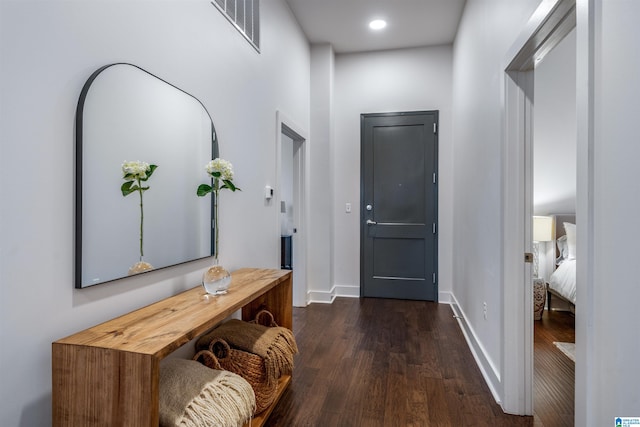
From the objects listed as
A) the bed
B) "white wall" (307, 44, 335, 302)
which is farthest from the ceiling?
the bed

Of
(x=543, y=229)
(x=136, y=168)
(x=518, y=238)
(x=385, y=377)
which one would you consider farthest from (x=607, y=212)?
(x=543, y=229)

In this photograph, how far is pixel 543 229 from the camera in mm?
3693

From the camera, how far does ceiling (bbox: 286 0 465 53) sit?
3.24m

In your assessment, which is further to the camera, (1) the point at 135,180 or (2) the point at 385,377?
(2) the point at 385,377

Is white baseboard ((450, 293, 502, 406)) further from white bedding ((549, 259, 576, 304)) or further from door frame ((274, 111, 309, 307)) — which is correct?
door frame ((274, 111, 309, 307))

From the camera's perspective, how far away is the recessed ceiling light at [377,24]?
11.6 feet

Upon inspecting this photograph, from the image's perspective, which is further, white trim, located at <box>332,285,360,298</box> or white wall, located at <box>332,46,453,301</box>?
white trim, located at <box>332,285,360,298</box>

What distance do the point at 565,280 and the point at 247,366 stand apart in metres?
3.02

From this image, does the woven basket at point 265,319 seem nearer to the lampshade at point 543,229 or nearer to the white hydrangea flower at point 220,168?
the white hydrangea flower at point 220,168

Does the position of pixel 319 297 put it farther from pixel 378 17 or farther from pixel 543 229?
pixel 378 17

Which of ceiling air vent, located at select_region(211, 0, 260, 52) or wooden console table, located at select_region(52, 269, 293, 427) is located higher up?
ceiling air vent, located at select_region(211, 0, 260, 52)

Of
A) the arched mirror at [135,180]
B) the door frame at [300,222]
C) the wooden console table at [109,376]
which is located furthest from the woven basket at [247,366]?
the door frame at [300,222]

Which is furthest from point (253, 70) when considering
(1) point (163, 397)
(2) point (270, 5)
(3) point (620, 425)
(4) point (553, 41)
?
(3) point (620, 425)

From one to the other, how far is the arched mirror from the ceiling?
2133 millimetres
